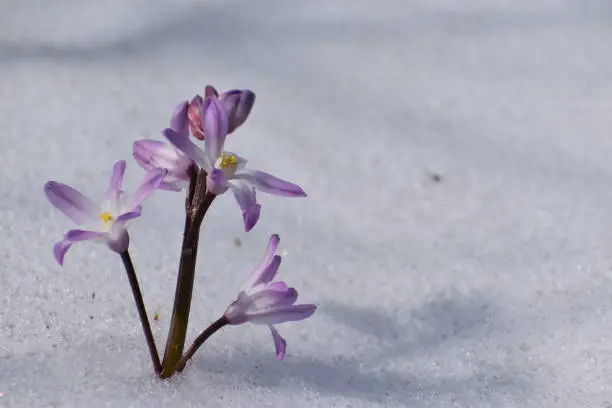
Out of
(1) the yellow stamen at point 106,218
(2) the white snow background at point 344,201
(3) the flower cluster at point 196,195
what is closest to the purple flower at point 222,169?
(3) the flower cluster at point 196,195

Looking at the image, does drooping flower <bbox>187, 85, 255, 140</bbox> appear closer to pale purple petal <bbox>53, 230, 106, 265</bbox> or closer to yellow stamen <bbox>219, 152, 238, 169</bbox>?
yellow stamen <bbox>219, 152, 238, 169</bbox>

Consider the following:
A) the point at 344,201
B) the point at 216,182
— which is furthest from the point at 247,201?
the point at 344,201

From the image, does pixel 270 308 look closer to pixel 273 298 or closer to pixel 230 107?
pixel 273 298

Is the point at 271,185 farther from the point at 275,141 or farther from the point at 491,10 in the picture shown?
the point at 491,10

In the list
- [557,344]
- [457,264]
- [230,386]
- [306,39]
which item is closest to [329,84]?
[306,39]

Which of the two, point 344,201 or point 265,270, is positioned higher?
point 344,201

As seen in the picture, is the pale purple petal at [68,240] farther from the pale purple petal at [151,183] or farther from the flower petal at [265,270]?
the flower petal at [265,270]

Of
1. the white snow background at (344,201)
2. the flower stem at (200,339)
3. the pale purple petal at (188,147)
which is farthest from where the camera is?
the white snow background at (344,201)
